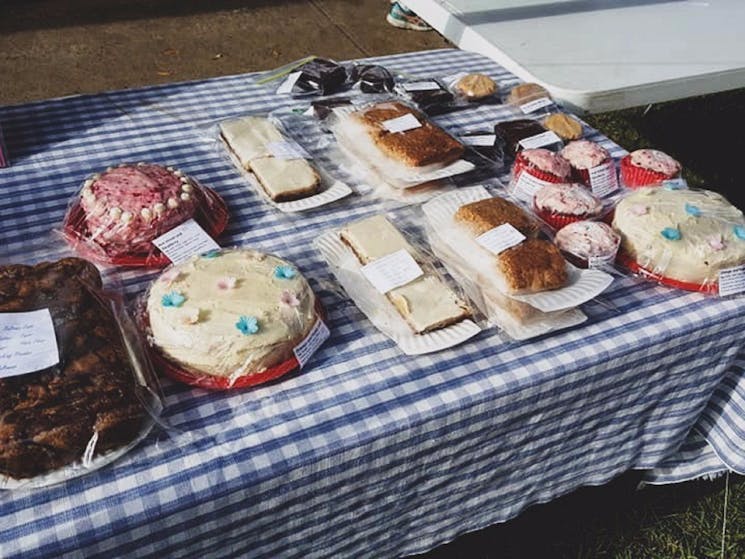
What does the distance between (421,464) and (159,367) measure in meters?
0.59

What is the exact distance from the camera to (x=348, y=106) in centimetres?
226

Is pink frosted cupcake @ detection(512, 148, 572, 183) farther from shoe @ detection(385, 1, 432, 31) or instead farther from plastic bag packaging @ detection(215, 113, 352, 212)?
shoe @ detection(385, 1, 432, 31)

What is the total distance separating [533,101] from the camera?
2.43 meters

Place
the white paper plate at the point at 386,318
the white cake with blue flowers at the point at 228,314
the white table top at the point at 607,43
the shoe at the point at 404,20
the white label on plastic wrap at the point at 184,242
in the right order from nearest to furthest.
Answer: the white cake with blue flowers at the point at 228,314 → the white paper plate at the point at 386,318 → the white label on plastic wrap at the point at 184,242 → the white table top at the point at 607,43 → the shoe at the point at 404,20

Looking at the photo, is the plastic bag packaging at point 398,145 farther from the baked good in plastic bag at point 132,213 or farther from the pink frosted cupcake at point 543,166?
the baked good in plastic bag at point 132,213

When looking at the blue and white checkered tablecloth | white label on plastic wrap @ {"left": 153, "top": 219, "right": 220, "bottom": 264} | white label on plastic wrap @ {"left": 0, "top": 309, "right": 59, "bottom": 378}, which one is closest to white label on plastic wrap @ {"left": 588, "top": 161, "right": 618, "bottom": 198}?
the blue and white checkered tablecloth

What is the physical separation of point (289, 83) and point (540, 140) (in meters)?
0.89

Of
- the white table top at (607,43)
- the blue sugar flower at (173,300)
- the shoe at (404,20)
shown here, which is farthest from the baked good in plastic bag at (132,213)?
the shoe at (404,20)

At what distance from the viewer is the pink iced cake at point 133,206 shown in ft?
5.39

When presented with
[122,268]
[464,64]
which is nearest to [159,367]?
[122,268]

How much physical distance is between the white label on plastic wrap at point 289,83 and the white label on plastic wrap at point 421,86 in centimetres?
38

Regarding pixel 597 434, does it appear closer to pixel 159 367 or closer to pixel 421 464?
pixel 421 464

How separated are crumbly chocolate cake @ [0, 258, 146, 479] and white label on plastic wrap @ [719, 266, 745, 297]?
138 cm

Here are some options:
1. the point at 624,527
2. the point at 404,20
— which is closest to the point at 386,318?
the point at 624,527
